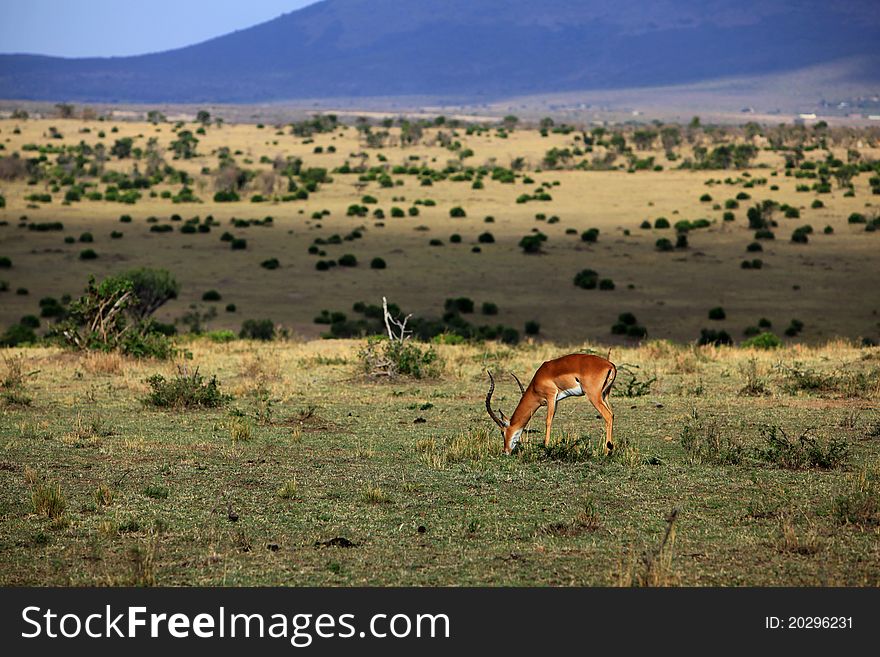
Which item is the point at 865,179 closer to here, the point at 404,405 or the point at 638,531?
the point at 404,405

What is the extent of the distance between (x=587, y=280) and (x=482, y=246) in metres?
8.53

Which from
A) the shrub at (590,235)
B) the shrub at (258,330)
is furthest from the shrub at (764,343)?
the shrub at (590,235)

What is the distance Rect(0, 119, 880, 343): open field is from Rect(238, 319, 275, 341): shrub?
1.08 meters

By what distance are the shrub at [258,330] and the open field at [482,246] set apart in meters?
1.08

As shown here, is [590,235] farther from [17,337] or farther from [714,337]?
[17,337]

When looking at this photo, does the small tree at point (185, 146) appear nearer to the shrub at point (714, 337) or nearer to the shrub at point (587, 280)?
the shrub at point (587, 280)

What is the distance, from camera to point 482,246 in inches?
1775

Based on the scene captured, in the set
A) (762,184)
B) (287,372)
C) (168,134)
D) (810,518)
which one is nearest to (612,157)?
(762,184)

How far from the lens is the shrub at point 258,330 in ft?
93.9

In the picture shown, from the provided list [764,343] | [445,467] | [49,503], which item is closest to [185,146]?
[764,343]

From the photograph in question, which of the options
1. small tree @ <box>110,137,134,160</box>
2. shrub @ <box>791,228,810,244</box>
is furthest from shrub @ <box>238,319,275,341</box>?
small tree @ <box>110,137,134,160</box>

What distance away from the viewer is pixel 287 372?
19.0 m

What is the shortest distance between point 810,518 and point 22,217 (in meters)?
47.3

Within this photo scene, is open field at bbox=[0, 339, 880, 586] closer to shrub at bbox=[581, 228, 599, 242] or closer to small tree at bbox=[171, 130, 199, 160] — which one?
shrub at bbox=[581, 228, 599, 242]
